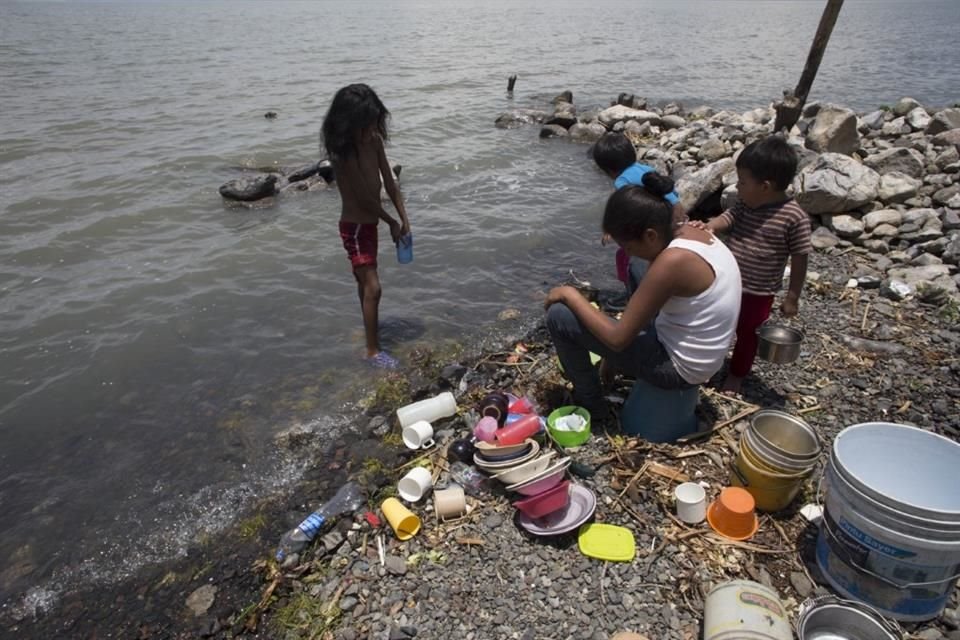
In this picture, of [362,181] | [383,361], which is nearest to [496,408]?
[383,361]

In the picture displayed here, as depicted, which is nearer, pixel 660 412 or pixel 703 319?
pixel 703 319

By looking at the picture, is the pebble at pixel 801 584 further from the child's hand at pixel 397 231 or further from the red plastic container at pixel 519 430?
the child's hand at pixel 397 231

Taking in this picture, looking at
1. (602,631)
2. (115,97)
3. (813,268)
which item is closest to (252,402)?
(602,631)

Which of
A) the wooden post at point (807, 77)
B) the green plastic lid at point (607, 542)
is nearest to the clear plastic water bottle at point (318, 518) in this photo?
the green plastic lid at point (607, 542)

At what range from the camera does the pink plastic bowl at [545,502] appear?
344 centimetres

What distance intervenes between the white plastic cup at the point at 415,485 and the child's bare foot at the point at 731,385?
2.64m

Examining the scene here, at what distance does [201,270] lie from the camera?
8312 millimetres

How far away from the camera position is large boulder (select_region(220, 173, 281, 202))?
10836 millimetres

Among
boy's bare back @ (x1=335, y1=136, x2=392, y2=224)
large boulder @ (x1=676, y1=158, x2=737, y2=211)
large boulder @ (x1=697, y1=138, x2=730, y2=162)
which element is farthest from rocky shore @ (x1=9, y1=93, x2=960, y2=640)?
large boulder @ (x1=697, y1=138, x2=730, y2=162)

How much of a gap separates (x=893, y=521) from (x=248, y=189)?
1110 cm

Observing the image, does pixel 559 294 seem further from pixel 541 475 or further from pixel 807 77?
pixel 807 77

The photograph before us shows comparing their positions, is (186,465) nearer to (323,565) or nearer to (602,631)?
(323,565)

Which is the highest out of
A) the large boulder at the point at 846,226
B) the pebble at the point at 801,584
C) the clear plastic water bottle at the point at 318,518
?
the large boulder at the point at 846,226

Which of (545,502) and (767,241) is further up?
(767,241)
